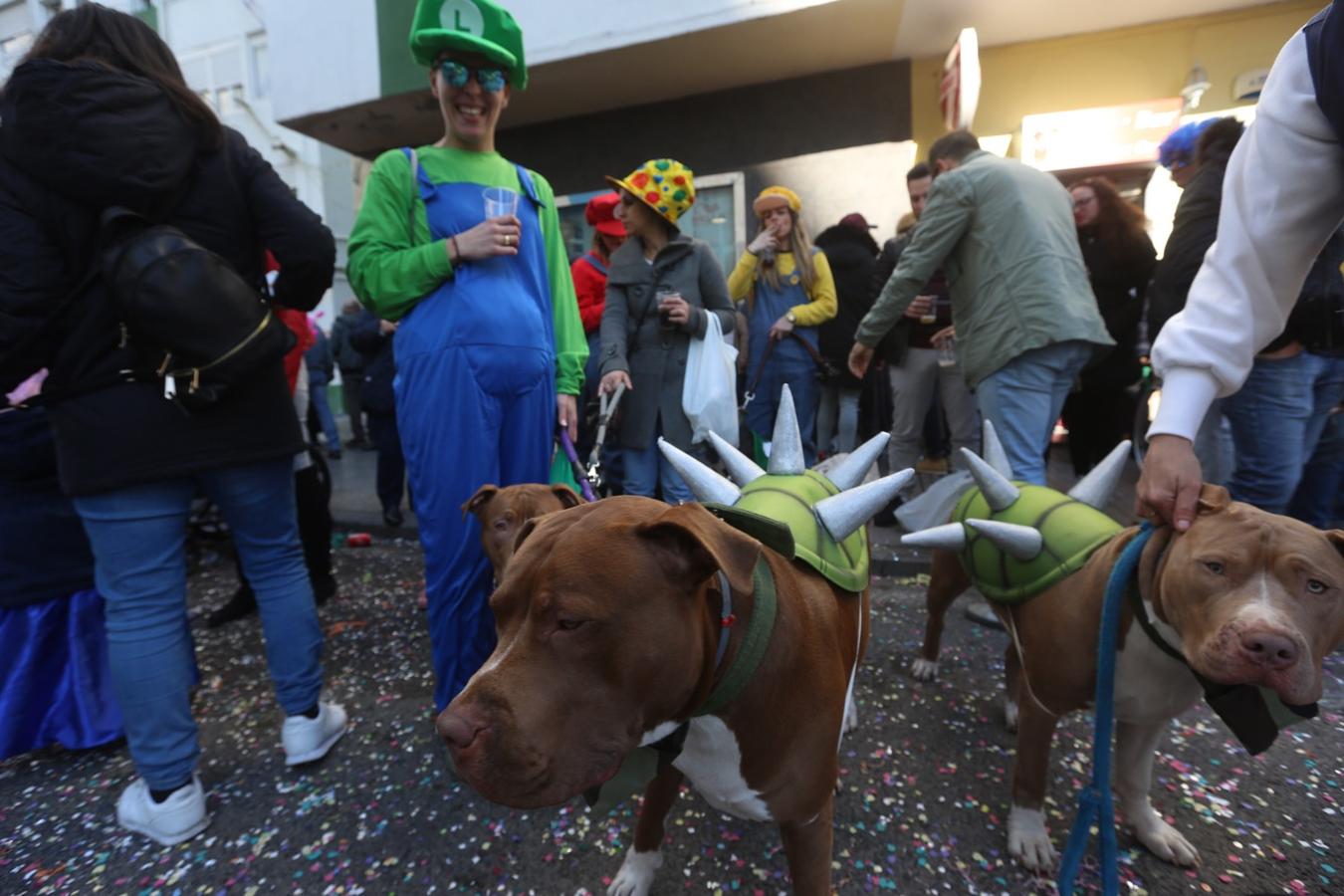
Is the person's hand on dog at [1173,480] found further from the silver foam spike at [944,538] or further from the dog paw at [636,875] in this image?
the dog paw at [636,875]

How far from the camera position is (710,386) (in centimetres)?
301

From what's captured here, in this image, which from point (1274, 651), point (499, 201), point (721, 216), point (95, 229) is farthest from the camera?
point (721, 216)

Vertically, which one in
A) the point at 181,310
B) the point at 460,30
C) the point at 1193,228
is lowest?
the point at 181,310

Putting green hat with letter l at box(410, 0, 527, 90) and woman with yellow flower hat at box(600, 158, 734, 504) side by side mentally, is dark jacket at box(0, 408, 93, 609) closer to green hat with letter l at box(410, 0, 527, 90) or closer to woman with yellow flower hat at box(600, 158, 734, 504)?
green hat with letter l at box(410, 0, 527, 90)

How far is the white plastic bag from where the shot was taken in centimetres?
299

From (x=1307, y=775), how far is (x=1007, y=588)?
123 cm

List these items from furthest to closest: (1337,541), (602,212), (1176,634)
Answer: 1. (602,212)
2. (1176,634)
3. (1337,541)

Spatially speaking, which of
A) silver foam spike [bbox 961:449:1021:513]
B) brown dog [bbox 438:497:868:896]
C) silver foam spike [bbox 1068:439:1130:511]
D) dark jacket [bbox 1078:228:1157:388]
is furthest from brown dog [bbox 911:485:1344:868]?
dark jacket [bbox 1078:228:1157:388]

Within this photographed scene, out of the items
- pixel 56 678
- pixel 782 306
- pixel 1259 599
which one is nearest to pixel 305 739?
pixel 56 678

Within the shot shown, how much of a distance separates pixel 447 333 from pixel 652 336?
131cm

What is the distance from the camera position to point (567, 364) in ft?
7.97

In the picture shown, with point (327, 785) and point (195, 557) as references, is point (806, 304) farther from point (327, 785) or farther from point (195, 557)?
point (195, 557)

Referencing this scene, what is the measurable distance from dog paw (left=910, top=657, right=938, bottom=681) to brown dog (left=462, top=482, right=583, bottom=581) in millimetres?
1668

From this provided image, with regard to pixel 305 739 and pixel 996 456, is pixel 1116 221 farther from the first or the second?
pixel 305 739
